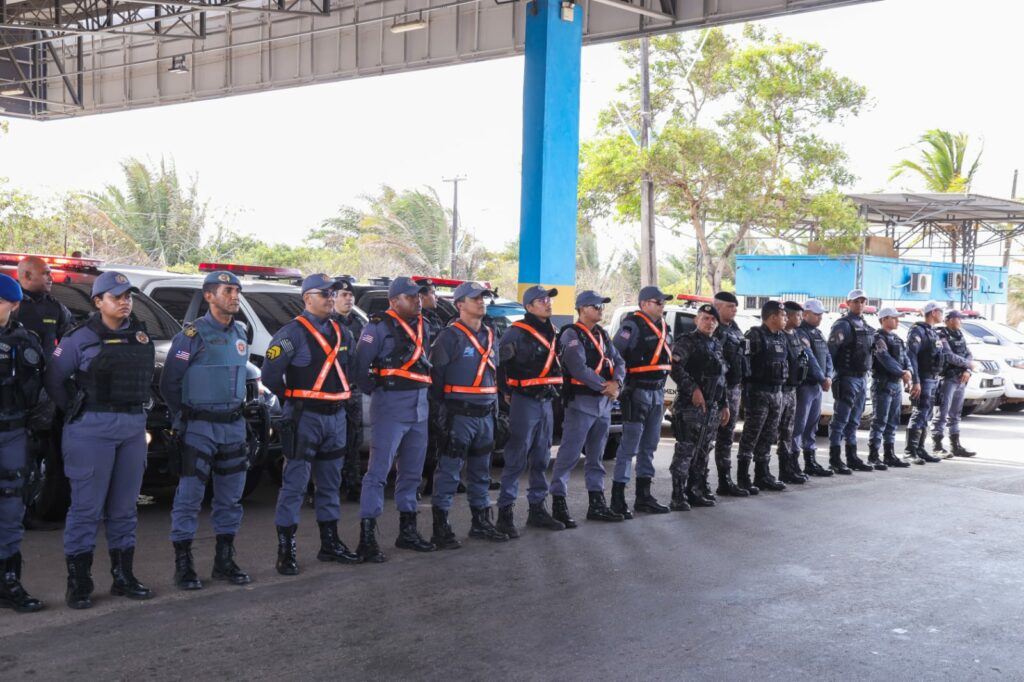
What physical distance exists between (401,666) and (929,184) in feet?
146

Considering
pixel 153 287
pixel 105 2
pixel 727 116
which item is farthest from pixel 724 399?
pixel 727 116

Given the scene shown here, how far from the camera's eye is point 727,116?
29656 millimetres

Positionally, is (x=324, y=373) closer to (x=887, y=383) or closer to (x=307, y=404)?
(x=307, y=404)

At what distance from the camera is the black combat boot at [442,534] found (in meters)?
7.83

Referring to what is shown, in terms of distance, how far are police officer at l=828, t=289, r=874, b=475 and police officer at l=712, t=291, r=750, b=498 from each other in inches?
85.6

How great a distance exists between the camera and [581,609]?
6.26m

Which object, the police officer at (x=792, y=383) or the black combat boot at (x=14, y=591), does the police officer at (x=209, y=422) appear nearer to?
the black combat boot at (x=14, y=591)

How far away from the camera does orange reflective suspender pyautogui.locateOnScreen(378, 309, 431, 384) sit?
7480 millimetres

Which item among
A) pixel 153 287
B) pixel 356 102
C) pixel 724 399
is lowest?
pixel 724 399

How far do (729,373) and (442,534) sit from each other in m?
3.52

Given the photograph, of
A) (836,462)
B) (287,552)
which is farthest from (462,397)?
(836,462)

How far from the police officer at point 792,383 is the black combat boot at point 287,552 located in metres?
5.68

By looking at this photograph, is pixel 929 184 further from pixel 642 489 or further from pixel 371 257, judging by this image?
pixel 642 489

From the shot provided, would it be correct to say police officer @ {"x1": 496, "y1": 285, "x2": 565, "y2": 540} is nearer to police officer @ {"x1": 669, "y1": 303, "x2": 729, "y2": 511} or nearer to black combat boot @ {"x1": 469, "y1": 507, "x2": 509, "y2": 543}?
black combat boot @ {"x1": 469, "y1": 507, "x2": 509, "y2": 543}
